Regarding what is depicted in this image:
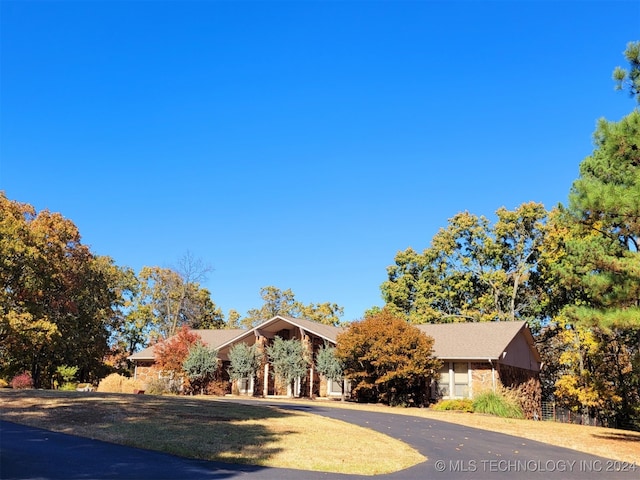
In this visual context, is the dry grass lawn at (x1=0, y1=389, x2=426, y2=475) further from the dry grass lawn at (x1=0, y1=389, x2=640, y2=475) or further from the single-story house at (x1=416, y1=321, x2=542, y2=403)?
the single-story house at (x1=416, y1=321, x2=542, y2=403)

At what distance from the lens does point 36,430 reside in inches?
503

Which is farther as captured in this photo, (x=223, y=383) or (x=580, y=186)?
(x=223, y=383)

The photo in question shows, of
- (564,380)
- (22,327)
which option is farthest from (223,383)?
(564,380)

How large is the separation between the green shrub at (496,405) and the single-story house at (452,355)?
3177 mm

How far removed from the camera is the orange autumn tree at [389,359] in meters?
27.8

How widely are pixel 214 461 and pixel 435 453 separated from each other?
5065 mm

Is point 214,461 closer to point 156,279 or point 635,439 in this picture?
point 635,439

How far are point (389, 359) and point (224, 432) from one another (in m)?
15.2

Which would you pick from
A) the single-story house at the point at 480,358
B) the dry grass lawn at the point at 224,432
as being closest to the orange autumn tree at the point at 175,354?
the dry grass lawn at the point at 224,432

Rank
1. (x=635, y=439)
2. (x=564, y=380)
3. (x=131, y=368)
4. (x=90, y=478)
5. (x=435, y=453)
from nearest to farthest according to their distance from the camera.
Answer: 1. (x=90, y=478)
2. (x=435, y=453)
3. (x=635, y=439)
4. (x=564, y=380)
5. (x=131, y=368)

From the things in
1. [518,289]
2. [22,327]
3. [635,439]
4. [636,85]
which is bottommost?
[635,439]

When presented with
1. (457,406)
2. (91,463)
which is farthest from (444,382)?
(91,463)

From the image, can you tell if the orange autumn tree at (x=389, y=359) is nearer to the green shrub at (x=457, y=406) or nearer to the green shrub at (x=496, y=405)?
the green shrub at (x=457, y=406)

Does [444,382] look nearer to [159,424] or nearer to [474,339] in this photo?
[474,339]
